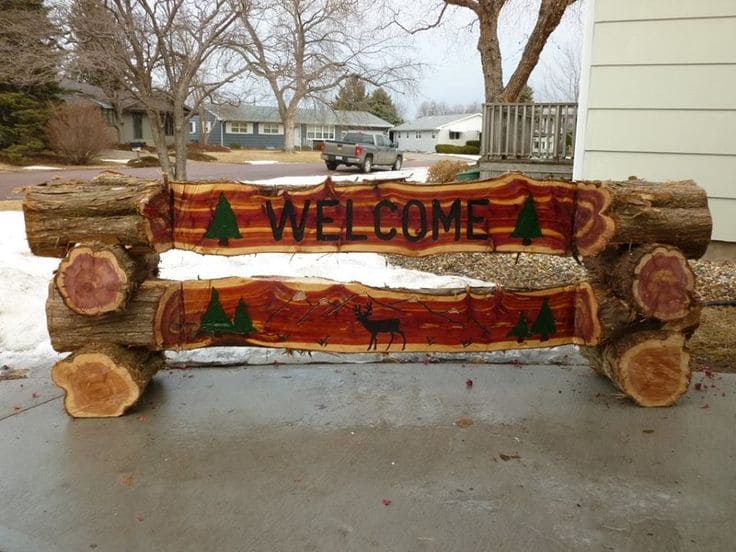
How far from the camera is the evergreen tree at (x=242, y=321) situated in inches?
146

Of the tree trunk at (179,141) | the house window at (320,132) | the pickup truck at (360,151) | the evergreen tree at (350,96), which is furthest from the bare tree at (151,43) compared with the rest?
the house window at (320,132)

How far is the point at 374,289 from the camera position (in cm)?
374

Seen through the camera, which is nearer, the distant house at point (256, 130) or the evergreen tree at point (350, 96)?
the evergreen tree at point (350, 96)

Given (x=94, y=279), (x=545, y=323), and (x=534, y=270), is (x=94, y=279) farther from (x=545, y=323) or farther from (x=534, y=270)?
(x=534, y=270)

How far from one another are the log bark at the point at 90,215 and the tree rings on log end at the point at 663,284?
270cm

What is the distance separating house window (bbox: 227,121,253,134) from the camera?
56.2 m

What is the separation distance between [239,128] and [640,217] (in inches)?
2215

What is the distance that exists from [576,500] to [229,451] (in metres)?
1.67

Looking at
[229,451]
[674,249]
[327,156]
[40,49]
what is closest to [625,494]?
[674,249]

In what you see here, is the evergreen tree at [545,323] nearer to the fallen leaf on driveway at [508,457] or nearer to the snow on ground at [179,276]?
the fallen leaf on driveway at [508,457]

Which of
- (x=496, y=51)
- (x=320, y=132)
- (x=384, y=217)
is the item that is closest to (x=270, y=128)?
(x=320, y=132)

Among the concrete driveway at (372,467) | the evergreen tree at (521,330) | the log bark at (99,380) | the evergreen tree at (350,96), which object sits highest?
the evergreen tree at (350,96)

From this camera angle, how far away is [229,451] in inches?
127

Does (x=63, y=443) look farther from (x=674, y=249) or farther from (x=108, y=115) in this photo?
(x=108, y=115)
